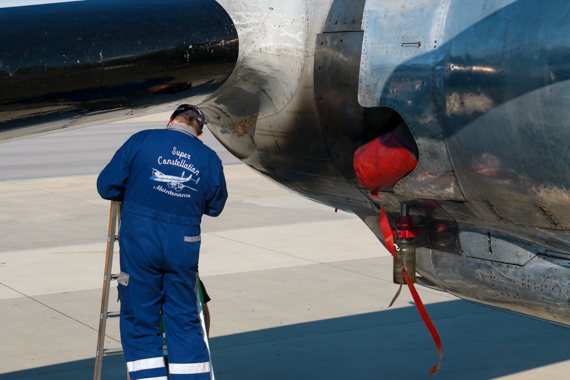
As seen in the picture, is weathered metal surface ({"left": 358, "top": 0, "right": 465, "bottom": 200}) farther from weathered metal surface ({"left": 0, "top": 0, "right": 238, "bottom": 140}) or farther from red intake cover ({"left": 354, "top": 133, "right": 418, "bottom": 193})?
weathered metal surface ({"left": 0, "top": 0, "right": 238, "bottom": 140})

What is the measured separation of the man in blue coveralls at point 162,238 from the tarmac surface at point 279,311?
1693 millimetres

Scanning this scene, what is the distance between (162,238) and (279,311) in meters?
3.46

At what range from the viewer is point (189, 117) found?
13.1 feet

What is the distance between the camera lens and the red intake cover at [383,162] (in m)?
3.21

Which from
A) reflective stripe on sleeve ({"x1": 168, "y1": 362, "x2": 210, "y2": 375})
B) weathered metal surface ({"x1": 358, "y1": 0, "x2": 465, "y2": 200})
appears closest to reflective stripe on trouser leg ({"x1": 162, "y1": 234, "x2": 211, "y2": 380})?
reflective stripe on sleeve ({"x1": 168, "y1": 362, "x2": 210, "y2": 375})

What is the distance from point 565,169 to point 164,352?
2471 millimetres

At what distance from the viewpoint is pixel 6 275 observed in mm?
8352

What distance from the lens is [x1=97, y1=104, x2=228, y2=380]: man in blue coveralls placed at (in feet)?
12.6

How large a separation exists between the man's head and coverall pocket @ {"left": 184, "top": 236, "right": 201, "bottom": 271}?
0.59 metres

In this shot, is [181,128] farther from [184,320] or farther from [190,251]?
[184,320]

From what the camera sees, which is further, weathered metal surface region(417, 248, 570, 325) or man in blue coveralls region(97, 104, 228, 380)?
man in blue coveralls region(97, 104, 228, 380)

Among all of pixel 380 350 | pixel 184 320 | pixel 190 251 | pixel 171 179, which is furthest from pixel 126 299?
pixel 380 350

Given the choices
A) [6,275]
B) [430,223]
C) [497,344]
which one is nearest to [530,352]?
[497,344]

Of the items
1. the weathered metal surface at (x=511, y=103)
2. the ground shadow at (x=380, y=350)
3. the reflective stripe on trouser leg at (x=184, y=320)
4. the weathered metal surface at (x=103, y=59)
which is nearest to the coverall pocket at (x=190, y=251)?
the reflective stripe on trouser leg at (x=184, y=320)
